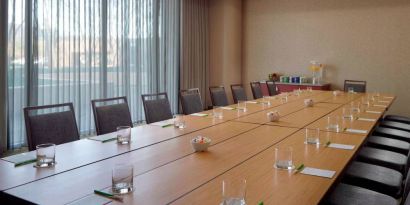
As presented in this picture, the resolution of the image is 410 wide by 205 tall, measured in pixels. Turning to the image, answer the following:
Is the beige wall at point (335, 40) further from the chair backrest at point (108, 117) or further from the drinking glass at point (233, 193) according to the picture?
the drinking glass at point (233, 193)

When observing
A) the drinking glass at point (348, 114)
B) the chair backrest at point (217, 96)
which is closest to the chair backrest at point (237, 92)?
the chair backrest at point (217, 96)

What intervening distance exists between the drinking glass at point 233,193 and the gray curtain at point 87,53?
3.85 metres

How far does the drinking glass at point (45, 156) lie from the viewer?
1791mm

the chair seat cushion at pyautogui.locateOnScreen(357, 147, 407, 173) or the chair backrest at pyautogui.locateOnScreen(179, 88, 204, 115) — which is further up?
the chair backrest at pyautogui.locateOnScreen(179, 88, 204, 115)

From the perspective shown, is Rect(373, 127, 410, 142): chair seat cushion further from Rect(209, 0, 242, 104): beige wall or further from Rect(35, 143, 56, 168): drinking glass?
Rect(209, 0, 242, 104): beige wall

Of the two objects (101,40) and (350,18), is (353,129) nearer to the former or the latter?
(101,40)

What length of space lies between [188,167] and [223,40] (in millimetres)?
6198

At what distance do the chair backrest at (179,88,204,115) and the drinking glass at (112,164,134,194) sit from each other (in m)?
2.54

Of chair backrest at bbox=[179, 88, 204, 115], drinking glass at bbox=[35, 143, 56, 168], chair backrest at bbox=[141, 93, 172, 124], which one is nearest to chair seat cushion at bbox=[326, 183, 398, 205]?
drinking glass at bbox=[35, 143, 56, 168]

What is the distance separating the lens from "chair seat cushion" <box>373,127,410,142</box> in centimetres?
361

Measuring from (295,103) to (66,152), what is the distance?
302 centimetres

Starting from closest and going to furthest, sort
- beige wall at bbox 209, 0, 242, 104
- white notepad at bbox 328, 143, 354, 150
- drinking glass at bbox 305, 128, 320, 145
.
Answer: white notepad at bbox 328, 143, 354, 150, drinking glass at bbox 305, 128, 320, 145, beige wall at bbox 209, 0, 242, 104

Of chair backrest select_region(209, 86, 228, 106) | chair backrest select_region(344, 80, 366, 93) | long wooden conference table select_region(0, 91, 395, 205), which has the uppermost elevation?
chair backrest select_region(344, 80, 366, 93)

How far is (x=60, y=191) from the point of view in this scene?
145 centimetres
